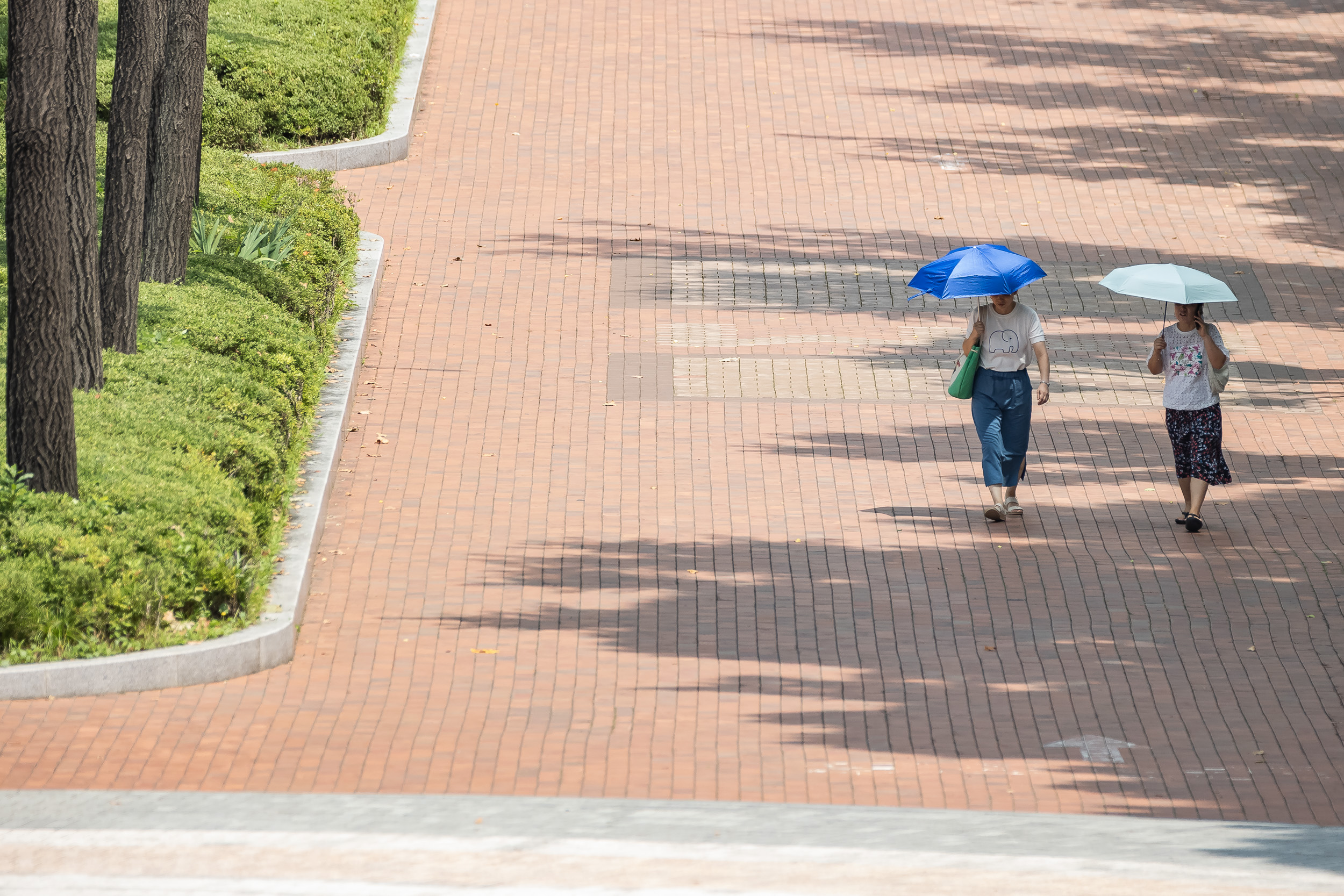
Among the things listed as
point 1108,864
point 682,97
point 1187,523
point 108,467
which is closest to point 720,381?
point 1187,523

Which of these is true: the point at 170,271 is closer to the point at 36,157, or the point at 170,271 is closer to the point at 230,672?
the point at 36,157

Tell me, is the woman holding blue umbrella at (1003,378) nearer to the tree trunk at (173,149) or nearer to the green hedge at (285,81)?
the tree trunk at (173,149)

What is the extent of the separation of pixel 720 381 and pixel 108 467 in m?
5.33

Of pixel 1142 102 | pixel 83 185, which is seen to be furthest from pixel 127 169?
pixel 1142 102

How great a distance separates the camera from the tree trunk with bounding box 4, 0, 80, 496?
361 inches

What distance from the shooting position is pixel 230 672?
870 centimetres

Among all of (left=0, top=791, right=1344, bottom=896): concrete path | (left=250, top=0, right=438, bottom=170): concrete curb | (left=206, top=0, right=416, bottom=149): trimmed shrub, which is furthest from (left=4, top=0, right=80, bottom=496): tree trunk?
(left=206, top=0, right=416, bottom=149): trimmed shrub

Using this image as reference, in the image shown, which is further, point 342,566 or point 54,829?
point 342,566

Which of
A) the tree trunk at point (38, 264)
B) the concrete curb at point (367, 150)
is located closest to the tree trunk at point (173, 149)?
the tree trunk at point (38, 264)

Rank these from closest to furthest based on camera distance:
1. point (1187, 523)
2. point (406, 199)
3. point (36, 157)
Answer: point (36, 157) < point (1187, 523) < point (406, 199)

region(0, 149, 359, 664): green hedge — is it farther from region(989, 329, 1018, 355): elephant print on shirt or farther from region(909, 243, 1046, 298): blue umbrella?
region(989, 329, 1018, 355): elephant print on shirt

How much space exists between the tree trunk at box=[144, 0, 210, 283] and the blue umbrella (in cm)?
564

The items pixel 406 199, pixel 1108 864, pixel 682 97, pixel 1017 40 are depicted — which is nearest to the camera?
pixel 1108 864

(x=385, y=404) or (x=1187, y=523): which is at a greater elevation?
(x=1187, y=523)
